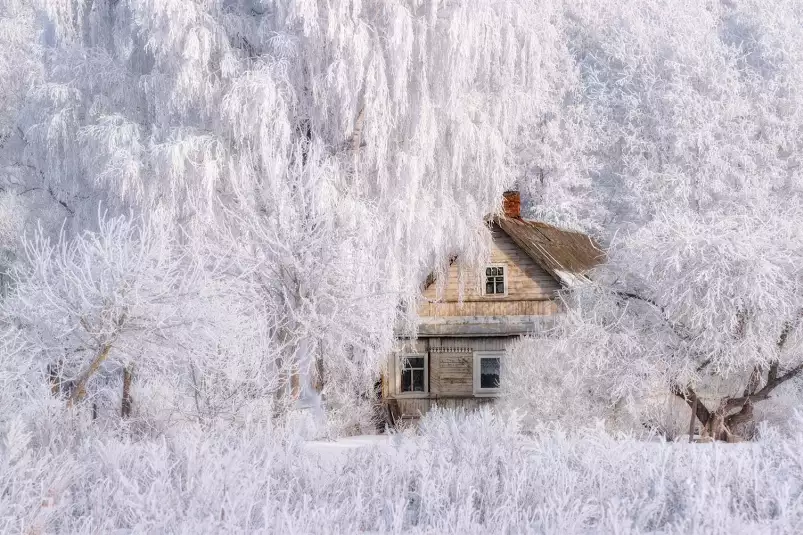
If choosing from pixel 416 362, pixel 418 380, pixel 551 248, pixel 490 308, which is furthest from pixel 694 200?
pixel 418 380

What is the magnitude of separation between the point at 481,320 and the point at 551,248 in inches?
104

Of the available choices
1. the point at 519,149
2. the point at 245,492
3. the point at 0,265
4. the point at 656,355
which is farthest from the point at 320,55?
the point at 519,149

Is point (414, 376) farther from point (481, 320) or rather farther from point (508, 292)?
point (508, 292)

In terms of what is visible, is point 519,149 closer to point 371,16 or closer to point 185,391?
point 371,16

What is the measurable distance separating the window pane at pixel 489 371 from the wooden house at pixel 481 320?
2cm

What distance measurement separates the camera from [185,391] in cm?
1420

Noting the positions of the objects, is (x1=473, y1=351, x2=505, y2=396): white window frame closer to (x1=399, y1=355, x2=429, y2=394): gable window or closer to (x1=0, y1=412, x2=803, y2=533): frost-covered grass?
(x1=399, y1=355, x2=429, y2=394): gable window

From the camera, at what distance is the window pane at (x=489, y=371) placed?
24656 millimetres

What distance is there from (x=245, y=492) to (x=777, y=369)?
40.7ft

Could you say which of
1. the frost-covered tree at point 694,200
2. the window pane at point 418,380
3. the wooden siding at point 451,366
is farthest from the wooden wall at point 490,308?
the frost-covered tree at point 694,200

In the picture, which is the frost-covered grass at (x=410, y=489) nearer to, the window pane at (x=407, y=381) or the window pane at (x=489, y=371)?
the window pane at (x=489, y=371)

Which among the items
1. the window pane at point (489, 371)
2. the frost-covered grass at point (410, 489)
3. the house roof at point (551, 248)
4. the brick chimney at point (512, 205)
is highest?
the brick chimney at point (512, 205)

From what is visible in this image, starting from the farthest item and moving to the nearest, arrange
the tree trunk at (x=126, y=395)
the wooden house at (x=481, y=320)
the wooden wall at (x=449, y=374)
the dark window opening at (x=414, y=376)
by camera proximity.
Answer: the dark window opening at (x=414, y=376), the wooden wall at (x=449, y=374), the wooden house at (x=481, y=320), the tree trunk at (x=126, y=395)

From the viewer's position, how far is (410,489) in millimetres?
9102
